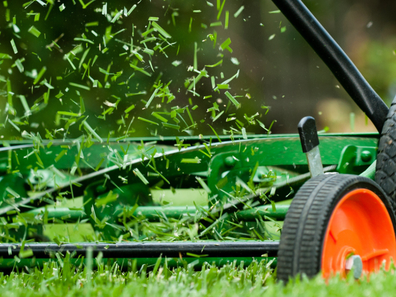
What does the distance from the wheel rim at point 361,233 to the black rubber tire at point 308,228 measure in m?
0.04

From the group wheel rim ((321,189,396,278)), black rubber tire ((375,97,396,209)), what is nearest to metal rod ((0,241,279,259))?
wheel rim ((321,189,396,278))

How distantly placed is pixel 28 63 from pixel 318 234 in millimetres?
8755

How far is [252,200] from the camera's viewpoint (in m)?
1.83

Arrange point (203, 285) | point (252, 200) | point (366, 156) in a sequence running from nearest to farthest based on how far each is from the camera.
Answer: point (203, 285), point (252, 200), point (366, 156)

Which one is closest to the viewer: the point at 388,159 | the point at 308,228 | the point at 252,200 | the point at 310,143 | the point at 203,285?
the point at 308,228

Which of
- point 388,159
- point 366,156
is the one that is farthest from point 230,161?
point 388,159

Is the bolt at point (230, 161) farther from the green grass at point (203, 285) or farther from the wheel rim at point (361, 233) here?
the wheel rim at point (361, 233)

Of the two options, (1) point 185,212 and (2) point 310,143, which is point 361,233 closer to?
(2) point 310,143

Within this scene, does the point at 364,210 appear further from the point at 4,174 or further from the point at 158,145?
the point at 4,174

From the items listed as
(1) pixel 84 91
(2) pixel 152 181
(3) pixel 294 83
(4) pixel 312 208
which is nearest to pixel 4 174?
(2) pixel 152 181

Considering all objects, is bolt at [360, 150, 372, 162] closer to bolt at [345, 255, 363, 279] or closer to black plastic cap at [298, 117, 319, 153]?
black plastic cap at [298, 117, 319, 153]

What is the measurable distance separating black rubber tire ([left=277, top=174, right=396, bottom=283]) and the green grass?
3cm

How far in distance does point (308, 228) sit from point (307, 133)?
0.35 m

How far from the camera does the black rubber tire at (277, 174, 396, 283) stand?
94 cm
